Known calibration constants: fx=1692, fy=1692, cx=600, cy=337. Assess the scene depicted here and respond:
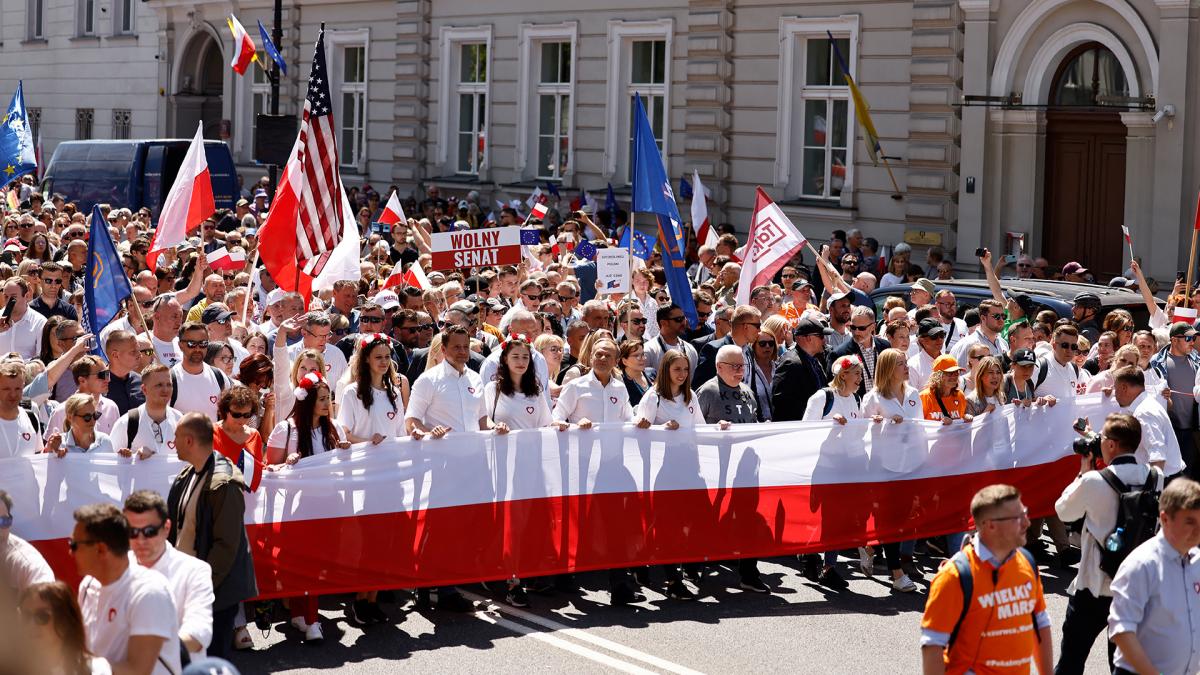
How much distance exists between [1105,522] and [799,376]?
4.07 meters

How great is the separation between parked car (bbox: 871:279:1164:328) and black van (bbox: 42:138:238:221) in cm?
1478

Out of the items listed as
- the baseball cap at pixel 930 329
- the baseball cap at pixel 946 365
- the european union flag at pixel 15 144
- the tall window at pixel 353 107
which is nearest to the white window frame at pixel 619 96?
the tall window at pixel 353 107

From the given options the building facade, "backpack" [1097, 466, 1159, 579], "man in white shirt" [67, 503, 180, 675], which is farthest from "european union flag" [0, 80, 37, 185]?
"backpack" [1097, 466, 1159, 579]

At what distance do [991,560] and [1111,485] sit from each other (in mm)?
1744

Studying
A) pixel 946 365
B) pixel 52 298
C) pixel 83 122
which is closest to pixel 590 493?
pixel 946 365

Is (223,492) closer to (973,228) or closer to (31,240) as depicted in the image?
(31,240)

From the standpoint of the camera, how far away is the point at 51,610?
5.16 metres

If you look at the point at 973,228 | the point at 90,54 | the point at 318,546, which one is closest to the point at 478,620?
the point at 318,546

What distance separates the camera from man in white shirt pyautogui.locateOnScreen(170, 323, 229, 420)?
9.97 m

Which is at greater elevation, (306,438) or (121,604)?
(306,438)

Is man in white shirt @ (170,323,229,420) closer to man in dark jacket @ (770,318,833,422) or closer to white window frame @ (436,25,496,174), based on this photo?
man in dark jacket @ (770,318,833,422)

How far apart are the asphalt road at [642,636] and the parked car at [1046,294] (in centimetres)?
477

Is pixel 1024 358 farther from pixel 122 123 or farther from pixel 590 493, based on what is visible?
pixel 122 123

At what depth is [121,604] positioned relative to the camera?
227 inches
